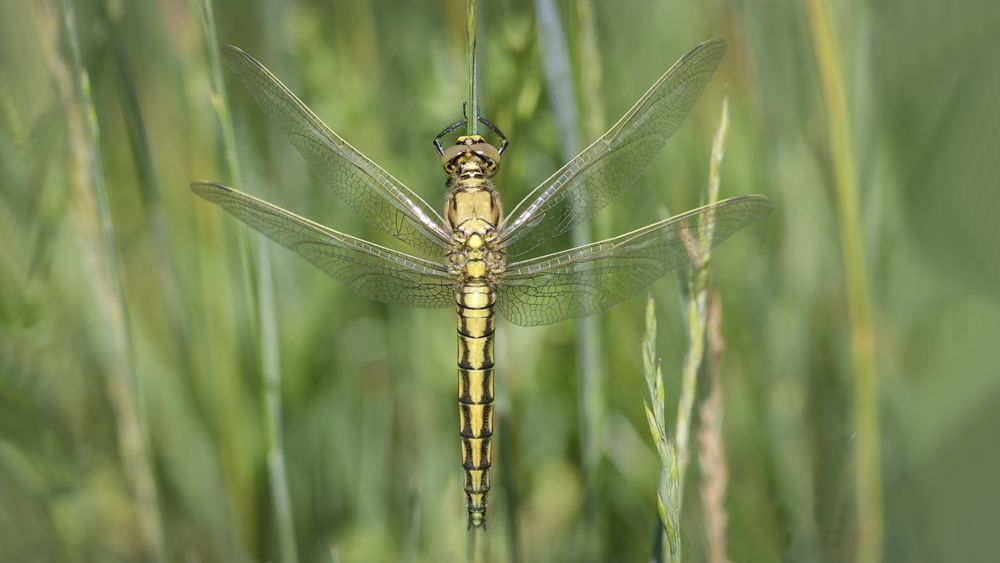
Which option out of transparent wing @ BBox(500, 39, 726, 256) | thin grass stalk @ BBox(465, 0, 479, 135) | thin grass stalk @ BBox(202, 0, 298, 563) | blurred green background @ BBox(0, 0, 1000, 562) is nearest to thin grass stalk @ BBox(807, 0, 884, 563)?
blurred green background @ BBox(0, 0, 1000, 562)

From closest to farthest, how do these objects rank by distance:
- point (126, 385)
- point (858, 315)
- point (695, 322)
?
1. point (695, 322)
2. point (858, 315)
3. point (126, 385)

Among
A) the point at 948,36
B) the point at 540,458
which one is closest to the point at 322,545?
the point at 540,458

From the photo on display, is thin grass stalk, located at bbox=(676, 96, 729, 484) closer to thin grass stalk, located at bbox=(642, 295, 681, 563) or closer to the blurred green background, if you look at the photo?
thin grass stalk, located at bbox=(642, 295, 681, 563)

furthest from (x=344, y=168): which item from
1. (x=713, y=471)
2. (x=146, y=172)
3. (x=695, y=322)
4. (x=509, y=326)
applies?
(x=713, y=471)

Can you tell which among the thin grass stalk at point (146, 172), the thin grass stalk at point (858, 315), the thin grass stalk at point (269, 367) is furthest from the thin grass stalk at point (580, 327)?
the thin grass stalk at point (146, 172)

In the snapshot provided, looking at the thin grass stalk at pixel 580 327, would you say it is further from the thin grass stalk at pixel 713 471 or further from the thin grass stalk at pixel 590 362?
the thin grass stalk at pixel 713 471

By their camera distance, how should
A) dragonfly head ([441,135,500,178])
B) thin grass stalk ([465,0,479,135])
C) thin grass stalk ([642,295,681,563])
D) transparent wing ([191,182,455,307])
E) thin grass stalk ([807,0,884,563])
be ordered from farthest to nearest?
dragonfly head ([441,135,500,178]) < transparent wing ([191,182,455,307]) < thin grass stalk ([807,0,884,563]) < thin grass stalk ([465,0,479,135]) < thin grass stalk ([642,295,681,563])

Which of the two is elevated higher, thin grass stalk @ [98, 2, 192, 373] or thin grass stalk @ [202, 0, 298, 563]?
thin grass stalk @ [98, 2, 192, 373]

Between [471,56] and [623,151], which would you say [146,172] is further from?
[623,151]

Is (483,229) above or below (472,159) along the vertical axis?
below
